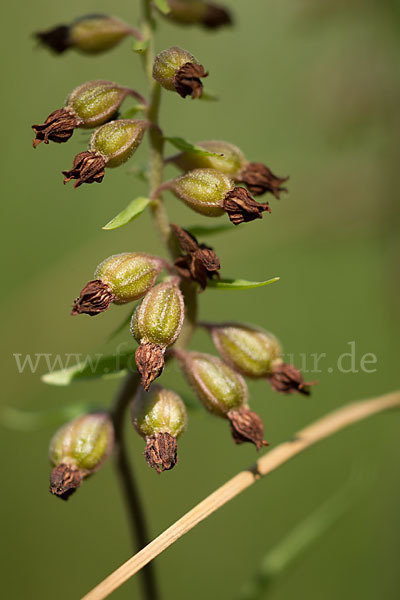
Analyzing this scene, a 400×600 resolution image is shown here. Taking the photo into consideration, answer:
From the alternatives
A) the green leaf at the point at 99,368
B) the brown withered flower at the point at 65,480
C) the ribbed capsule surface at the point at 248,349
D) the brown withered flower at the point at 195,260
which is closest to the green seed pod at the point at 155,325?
the brown withered flower at the point at 195,260

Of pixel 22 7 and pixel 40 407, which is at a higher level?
pixel 22 7

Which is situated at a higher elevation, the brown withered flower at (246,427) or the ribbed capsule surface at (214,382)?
the ribbed capsule surface at (214,382)

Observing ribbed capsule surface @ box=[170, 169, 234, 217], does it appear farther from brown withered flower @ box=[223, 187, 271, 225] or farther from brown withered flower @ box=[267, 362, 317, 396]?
brown withered flower @ box=[267, 362, 317, 396]

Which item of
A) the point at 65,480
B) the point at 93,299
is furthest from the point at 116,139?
the point at 65,480

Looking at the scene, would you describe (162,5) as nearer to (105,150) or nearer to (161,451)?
(105,150)

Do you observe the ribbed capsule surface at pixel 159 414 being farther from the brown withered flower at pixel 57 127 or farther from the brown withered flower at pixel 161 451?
the brown withered flower at pixel 57 127

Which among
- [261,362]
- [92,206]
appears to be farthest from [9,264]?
[261,362]

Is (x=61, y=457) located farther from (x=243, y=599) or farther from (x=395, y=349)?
(x=395, y=349)
